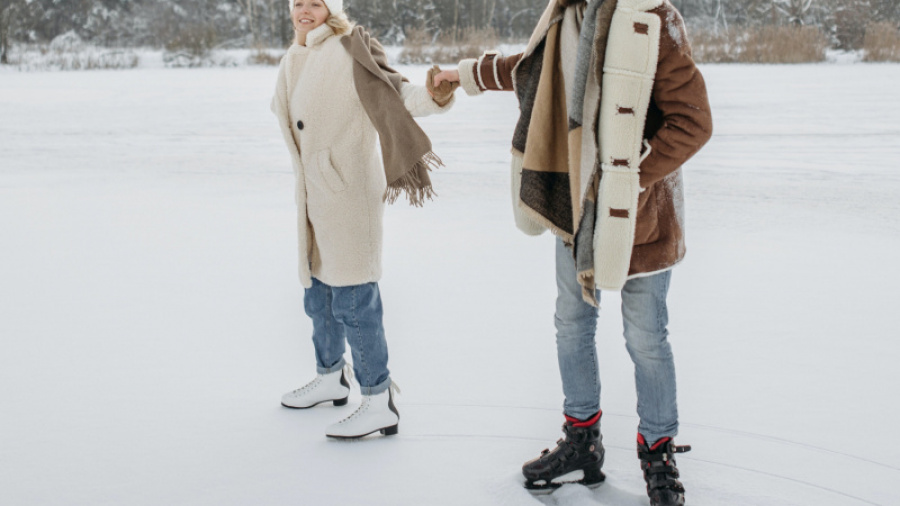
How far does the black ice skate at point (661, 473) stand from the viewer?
2.12 metres

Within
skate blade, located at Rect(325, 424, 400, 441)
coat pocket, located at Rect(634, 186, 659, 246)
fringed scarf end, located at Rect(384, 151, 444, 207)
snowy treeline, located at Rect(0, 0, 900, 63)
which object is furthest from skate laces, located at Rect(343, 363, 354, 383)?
snowy treeline, located at Rect(0, 0, 900, 63)

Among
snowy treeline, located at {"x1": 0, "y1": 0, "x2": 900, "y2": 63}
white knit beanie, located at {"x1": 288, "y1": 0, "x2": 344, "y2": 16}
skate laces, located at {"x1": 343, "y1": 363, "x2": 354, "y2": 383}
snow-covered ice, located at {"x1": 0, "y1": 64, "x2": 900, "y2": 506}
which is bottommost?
snow-covered ice, located at {"x1": 0, "y1": 64, "x2": 900, "y2": 506}

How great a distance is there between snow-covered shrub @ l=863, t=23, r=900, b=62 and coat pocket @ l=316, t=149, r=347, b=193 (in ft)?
55.9

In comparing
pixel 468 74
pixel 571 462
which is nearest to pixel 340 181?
pixel 468 74

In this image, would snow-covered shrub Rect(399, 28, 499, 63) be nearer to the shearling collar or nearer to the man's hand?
the shearling collar

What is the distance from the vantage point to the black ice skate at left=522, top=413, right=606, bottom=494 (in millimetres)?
2270

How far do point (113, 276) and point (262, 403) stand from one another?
1.95m

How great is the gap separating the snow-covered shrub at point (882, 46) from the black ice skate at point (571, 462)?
56.1 feet

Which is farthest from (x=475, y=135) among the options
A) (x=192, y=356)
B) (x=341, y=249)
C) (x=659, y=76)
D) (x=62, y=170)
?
(x=659, y=76)

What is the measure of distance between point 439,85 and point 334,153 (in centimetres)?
37

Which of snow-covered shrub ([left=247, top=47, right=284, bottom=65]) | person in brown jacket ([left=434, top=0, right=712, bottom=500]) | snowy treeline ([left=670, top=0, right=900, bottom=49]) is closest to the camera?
person in brown jacket ([left=434, top=0, right=712, bottom=500])

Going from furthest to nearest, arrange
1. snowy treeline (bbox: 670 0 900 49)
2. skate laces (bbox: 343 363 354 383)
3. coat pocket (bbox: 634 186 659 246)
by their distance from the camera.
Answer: snowy treeline (bbox: 670 0 900 49) < skate laces (bbox: 343 363 354 383) < coat pocket (bbox: 634 186 659 246)

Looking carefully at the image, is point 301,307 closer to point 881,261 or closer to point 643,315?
point 643,315

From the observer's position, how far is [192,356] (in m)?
3.31
